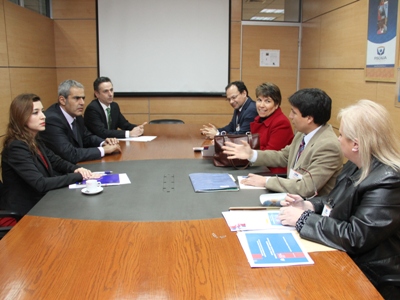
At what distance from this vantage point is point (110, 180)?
2605 millimetres

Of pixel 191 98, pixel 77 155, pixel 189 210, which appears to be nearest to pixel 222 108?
pixel 191 98

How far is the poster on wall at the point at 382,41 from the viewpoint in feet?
12.2

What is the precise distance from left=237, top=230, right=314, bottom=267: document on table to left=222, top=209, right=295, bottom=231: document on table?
0.05m

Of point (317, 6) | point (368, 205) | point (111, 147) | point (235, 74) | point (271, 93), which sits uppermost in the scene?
point (317, 6)

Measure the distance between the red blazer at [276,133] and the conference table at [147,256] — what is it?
1.07 m

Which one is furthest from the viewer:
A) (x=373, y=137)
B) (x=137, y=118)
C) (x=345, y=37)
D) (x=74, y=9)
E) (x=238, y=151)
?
(x=137, y=118)

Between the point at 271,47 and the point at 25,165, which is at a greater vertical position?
the point at 271,47

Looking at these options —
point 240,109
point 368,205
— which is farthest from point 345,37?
point 368,205

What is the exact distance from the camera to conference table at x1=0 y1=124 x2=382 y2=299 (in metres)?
1.33

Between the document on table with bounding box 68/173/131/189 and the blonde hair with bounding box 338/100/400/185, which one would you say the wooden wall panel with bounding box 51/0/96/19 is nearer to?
the document on table with bounding box 68/173/131/189

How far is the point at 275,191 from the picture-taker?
7.80 ft

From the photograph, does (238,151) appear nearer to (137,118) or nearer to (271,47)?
(137,118)

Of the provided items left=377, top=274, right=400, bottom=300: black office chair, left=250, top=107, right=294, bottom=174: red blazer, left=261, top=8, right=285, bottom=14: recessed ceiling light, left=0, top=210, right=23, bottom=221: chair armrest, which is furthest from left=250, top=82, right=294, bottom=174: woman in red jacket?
left=261, top=8, right=285, bottom=14: recessed ceiling light

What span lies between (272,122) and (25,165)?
6.66ft
